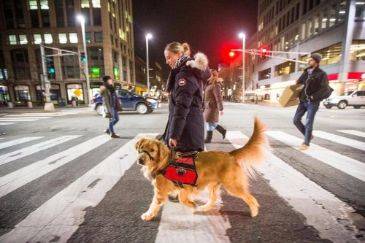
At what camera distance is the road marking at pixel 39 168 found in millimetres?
3753

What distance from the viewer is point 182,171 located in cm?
246

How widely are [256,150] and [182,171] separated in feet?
2.91

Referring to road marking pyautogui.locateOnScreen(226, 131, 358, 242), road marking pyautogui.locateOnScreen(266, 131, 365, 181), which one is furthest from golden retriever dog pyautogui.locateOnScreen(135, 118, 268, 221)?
road marking pyautogui.locateOnScreen(266, 131, 365, 181)

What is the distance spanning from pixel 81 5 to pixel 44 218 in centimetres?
5301

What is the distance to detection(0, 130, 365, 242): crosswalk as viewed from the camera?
2.35 meters

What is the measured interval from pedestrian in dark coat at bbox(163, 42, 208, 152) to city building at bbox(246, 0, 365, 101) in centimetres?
1824

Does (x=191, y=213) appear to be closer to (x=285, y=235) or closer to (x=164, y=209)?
(x=164, y=209)

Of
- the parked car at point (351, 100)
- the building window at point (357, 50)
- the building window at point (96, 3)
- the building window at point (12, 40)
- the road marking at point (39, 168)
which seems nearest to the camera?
the road marking at point (39, 168)

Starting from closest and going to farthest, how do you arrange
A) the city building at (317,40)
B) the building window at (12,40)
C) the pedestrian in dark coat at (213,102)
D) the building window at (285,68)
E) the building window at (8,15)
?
the pedestrian in dark coat at (213,102)
the city building at (317,40)
the building window at (285,68)
the building window at (8,15)
the building window at (12,40)

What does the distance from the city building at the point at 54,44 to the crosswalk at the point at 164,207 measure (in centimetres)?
4453

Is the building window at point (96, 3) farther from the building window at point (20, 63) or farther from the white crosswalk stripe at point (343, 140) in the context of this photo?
the white crosswalk stripe at point (343, 140)

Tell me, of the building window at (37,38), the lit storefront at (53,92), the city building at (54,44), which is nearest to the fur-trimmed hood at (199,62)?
the city building at (54,44)

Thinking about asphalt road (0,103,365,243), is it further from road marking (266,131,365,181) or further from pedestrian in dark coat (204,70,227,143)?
pedestrian in dark coat (204,70,227,143)

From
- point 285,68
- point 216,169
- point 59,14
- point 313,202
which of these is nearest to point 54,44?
point 59,14
